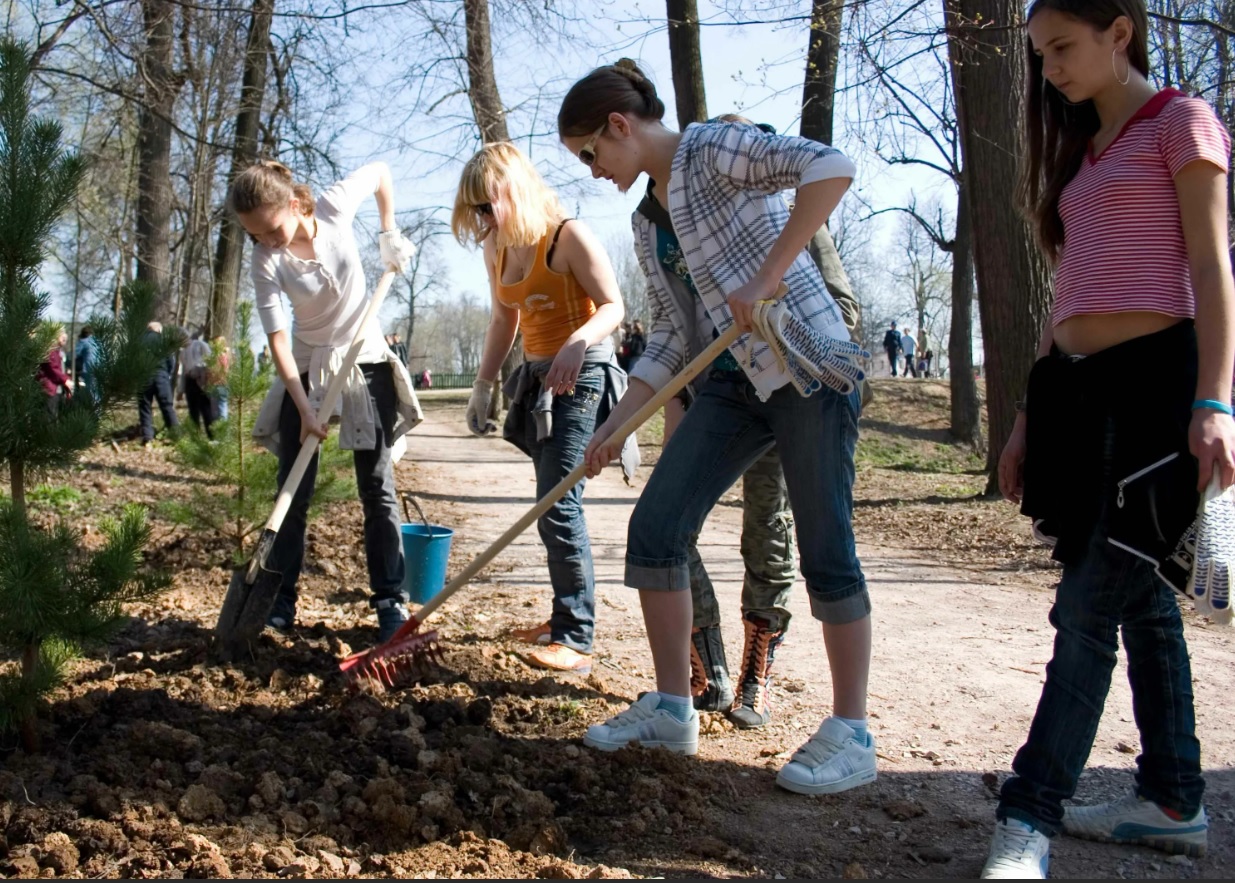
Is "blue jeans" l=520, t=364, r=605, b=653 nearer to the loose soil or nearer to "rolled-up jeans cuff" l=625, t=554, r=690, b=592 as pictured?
the loose soil

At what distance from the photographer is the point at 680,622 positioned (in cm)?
300

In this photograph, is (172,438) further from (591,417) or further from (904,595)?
(904,595)

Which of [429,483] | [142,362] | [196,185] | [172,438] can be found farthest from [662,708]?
[196,185]

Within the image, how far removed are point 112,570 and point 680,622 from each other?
1.52m

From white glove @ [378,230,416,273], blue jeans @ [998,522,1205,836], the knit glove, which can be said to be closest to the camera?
the knit glove

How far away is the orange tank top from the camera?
3.89m

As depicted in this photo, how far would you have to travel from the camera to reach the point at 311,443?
13.4ft

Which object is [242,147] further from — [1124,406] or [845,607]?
[1124,406]

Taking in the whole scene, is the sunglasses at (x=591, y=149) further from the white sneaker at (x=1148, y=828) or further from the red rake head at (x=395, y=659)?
the white sneaker at (x=1148, y=828)

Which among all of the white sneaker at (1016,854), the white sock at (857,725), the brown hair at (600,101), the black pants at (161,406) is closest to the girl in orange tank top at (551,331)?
the brown hair at (600,101)

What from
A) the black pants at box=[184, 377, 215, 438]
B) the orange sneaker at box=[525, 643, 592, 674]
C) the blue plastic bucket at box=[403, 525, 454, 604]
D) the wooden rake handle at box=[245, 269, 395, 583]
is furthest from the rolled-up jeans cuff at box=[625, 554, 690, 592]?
the black pants at box=[184, 377, 215, 438]

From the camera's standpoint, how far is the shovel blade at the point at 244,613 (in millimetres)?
3867

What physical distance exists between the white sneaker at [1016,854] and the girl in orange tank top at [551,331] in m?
1.90

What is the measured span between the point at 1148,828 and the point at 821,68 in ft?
28.9
